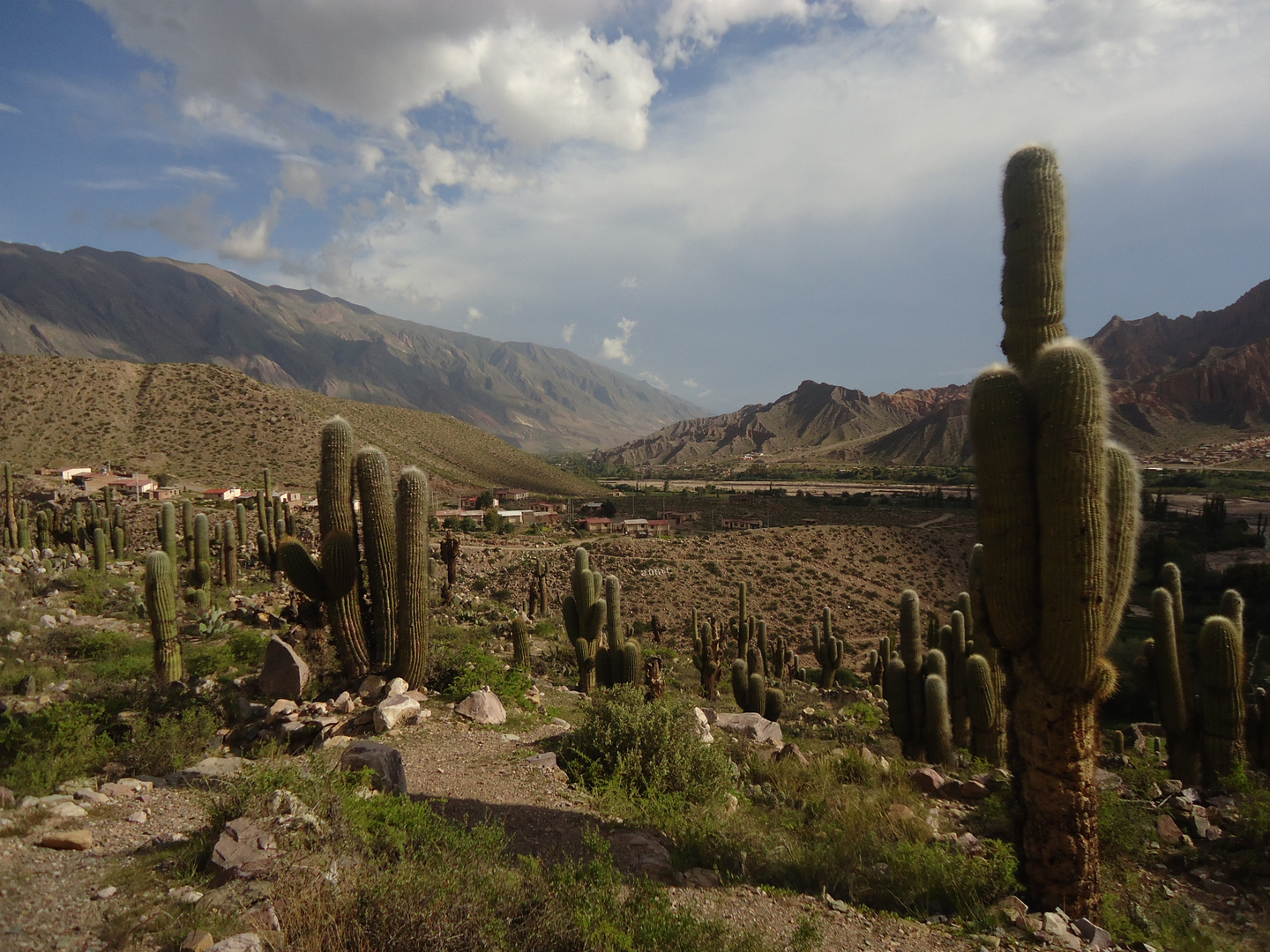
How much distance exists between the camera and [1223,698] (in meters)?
10.1

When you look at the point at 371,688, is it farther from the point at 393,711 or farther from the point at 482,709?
the point at 482,709

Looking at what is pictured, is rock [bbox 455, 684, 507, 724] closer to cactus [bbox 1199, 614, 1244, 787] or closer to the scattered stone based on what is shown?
the scattered stone

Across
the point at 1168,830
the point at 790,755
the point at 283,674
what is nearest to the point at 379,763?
the point at 283,674

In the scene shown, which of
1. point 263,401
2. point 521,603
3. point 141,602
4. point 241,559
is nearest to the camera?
point 141,602

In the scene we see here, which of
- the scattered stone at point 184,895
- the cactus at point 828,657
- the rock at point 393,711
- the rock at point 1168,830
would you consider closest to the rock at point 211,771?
the rock at point 393,711

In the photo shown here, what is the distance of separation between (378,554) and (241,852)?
624 centimetres

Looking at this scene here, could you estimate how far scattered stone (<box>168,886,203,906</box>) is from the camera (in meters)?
4.17

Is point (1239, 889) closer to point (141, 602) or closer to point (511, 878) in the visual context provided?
point (511, 878)

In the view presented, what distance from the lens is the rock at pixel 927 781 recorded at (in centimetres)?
895

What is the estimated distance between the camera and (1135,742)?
1420 cm

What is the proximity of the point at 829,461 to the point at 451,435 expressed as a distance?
279ft

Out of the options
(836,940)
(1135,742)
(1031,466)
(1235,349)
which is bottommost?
(1135,742)

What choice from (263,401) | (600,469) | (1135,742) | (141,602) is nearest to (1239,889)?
(1135,742)

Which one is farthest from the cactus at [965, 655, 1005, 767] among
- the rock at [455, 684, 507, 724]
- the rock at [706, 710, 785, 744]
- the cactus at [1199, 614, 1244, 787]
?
the rock at [455, 684, 507, 724]
